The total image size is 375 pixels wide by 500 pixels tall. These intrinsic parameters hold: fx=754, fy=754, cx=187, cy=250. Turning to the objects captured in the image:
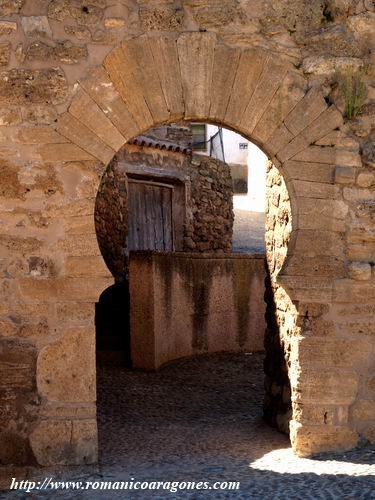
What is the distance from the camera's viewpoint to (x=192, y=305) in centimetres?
985

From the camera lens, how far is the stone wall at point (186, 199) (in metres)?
11.1

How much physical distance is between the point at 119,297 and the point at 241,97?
586cm

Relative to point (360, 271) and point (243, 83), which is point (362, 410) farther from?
point (243, 83)

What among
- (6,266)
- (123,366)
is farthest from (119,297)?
(6,266)

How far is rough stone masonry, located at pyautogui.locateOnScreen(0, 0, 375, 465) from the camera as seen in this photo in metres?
4.81

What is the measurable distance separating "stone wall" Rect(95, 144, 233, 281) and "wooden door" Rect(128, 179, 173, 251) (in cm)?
27

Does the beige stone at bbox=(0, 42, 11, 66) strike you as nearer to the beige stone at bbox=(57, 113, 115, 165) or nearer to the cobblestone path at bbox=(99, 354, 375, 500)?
the beige stone at bbox=(57, 113, 115, 165)

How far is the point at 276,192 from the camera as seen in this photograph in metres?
6.21

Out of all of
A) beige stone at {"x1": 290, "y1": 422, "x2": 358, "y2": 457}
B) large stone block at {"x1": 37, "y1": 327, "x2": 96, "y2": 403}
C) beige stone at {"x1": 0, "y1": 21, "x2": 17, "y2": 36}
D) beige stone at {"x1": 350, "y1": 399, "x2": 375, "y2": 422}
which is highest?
beige stone at {"x1": 0, "y1": 21, "x2": 17, "y2": 36}

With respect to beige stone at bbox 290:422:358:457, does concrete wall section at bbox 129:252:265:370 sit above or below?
above

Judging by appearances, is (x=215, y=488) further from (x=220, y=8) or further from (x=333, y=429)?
(x=220, y=8)

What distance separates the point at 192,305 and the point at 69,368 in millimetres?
5113

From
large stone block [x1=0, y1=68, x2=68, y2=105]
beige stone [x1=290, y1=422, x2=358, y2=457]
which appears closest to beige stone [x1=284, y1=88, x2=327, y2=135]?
large stone block [x1=0, y1=68, x2=68, y2=105]

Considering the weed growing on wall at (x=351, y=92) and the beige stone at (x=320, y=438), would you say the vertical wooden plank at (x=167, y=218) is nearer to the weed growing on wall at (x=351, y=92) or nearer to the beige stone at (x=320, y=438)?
the weed growing on wall at (x=351, y=92)
